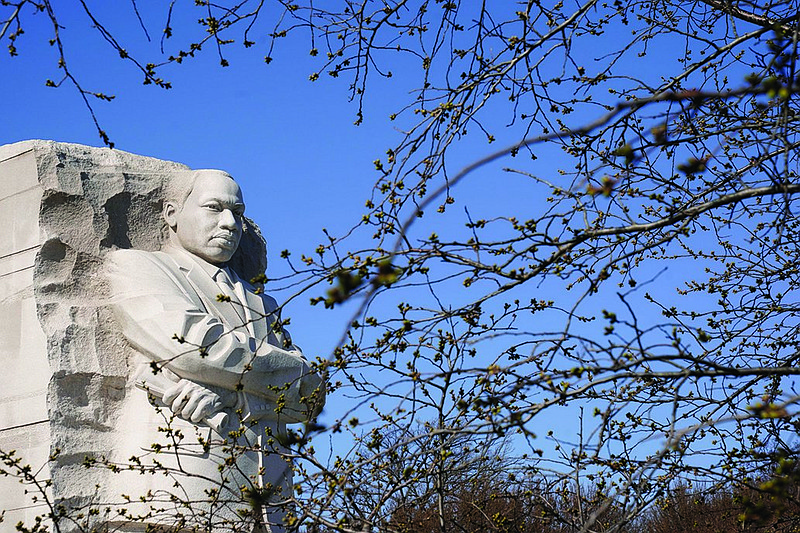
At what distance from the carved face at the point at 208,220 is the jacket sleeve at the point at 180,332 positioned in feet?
1.32

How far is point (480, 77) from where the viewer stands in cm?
420

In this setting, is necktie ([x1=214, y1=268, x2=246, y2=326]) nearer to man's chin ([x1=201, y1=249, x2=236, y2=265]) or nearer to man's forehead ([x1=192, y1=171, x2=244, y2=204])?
man's chin ([x1=201, y1=249, x2=236, y2=265])

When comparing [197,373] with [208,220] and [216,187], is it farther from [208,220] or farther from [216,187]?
[216,187]

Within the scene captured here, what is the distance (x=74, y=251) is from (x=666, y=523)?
1239cm

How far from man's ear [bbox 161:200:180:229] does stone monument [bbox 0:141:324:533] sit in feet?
0.45

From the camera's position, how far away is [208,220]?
664cm

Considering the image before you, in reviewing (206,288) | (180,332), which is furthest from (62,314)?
(206,288)

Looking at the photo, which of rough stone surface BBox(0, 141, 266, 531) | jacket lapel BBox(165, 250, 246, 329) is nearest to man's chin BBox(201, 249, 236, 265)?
jacket lapel BBox(165, 250, 246, 329)

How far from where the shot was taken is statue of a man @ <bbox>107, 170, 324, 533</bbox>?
5.75 m

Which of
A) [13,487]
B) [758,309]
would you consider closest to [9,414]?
[13,487]

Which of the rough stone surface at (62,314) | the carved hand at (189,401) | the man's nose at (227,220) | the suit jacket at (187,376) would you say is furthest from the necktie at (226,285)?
the carved hand at (189,401)

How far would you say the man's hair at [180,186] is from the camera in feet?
22.1

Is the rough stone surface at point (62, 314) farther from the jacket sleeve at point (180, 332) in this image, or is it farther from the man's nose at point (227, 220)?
the man's nose at point (227, 220)

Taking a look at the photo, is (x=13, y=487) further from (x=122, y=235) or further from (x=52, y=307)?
(x=122, y=235)
